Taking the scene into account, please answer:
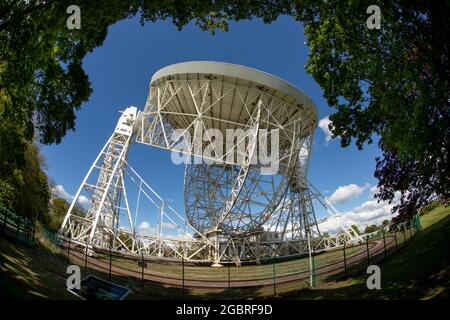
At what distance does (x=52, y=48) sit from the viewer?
9.31 metres

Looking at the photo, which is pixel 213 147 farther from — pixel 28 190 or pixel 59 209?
pixel 59 209

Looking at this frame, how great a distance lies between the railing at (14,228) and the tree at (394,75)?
635 inches

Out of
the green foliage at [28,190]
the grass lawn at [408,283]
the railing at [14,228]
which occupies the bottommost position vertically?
the grass lawn at [408,283]

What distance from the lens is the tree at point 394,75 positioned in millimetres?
7672

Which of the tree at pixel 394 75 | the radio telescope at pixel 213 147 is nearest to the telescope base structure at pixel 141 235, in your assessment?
the radio telescope at pixel 213 147

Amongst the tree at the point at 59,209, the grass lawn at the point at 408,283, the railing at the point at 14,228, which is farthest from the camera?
the tree at the point at 59,209

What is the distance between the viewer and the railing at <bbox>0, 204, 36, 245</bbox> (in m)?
16.8

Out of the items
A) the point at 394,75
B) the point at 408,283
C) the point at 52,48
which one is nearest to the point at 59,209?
the point at 52,48

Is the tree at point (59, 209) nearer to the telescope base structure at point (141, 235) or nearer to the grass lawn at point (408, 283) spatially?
the telescope base structure at point (141, 235)

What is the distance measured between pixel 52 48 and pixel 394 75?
947 centimetres

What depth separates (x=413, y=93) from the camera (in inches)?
382

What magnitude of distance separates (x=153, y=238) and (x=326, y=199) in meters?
19.3
